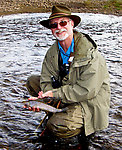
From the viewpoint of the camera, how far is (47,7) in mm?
28938

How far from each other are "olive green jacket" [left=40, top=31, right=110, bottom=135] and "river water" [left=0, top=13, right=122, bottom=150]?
2.09 feet

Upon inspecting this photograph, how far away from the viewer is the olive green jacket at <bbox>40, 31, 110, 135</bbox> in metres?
4.26

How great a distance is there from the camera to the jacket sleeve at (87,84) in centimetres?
424

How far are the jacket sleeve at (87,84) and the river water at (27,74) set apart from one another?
1.03 meters

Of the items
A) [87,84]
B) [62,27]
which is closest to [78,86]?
[87,84]

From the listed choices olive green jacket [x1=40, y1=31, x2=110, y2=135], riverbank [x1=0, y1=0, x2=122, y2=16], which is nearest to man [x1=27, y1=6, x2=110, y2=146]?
olive green jacket [x1=40, y1=31, x2=110, y2=135]

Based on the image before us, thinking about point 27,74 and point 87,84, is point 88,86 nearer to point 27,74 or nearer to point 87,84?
point 87,84

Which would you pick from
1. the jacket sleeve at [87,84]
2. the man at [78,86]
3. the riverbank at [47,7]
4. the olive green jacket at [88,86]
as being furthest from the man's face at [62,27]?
the riverbank at [47,7]

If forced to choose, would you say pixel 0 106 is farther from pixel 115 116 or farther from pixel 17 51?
pixel 17 51

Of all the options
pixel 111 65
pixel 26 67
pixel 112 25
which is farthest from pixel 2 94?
pixel 112 25

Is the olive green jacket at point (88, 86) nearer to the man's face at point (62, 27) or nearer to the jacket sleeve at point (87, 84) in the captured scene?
the jacket sleeve at point (87, 84)

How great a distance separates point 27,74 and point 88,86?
4.53 metres

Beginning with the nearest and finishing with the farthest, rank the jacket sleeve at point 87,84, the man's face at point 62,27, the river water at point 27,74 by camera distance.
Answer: the jacket sleeve at point 87,84
the man's face at point 62,27
the river water at point 27,74

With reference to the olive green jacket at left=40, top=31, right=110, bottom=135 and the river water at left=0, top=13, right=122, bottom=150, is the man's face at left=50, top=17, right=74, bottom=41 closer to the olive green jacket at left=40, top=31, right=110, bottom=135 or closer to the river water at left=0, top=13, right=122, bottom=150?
the olive green jacket at left=40, top=31, right=110, bottom=135
